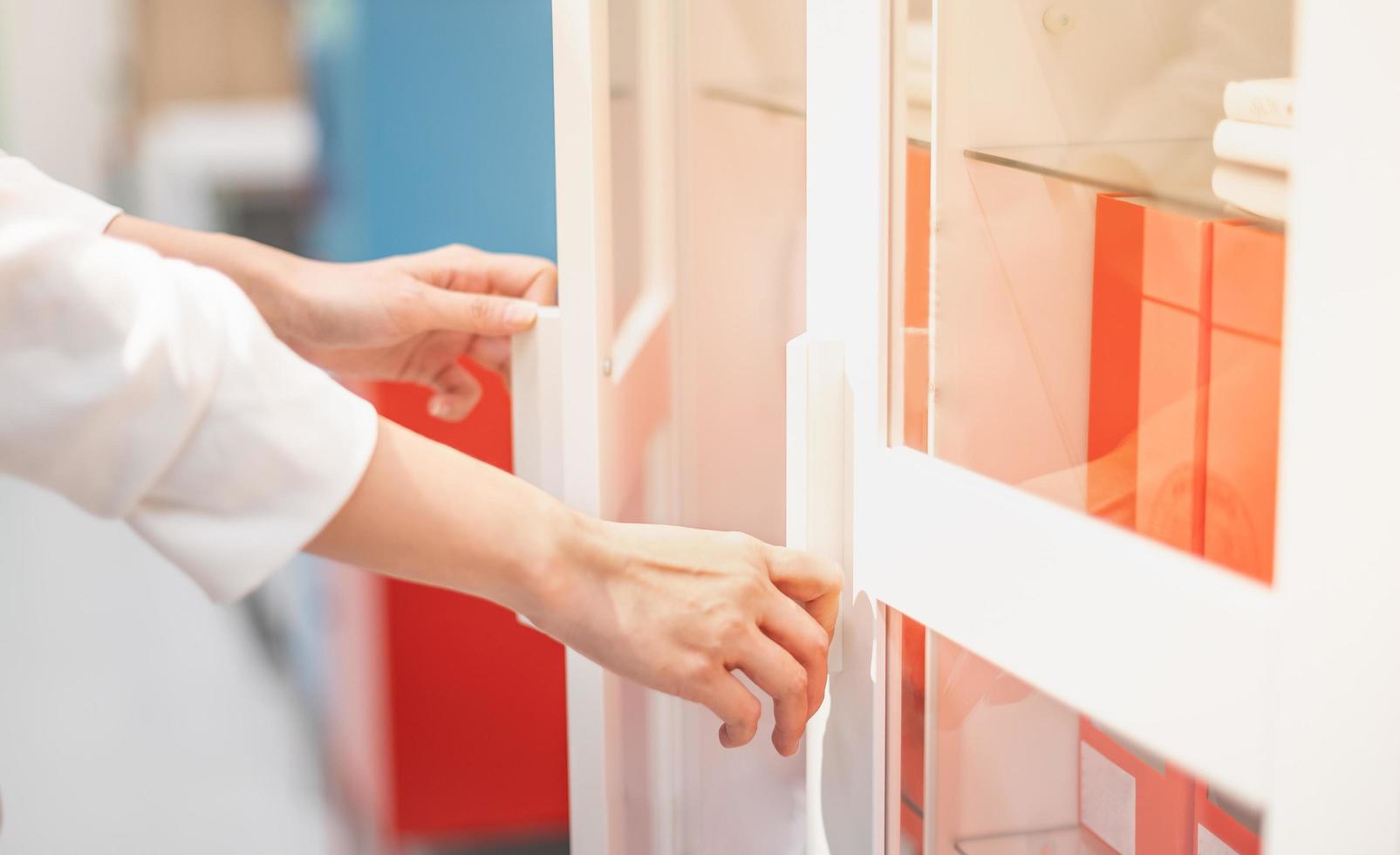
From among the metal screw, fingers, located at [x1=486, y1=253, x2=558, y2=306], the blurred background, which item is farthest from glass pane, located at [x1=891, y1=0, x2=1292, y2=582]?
the blurred background

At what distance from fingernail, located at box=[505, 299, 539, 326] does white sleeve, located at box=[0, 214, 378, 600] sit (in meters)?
0.45

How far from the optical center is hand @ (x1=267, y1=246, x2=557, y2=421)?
1.08m

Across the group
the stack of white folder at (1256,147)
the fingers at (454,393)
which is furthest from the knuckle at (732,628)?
the fingers at (454,393)

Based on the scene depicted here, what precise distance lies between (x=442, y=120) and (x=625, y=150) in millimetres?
862

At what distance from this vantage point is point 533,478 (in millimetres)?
1047

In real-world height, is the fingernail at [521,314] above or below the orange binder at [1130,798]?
above

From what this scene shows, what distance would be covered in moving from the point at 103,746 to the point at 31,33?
3.96 ft

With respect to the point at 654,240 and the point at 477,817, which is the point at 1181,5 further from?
the point at 477,817

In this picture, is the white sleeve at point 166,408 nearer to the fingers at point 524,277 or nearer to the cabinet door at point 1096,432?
the cabinet door at point 1096,432

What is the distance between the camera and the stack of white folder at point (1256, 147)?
16.6 inches

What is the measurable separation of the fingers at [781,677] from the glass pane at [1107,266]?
150 mm

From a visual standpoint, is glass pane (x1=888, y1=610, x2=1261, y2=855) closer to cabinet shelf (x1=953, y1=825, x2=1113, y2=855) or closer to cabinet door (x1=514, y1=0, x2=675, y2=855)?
cabinet shelf (x1=953, y1=825, x2=1113, y2=855)

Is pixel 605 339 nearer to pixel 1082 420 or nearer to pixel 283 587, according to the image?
pixel 1082 420

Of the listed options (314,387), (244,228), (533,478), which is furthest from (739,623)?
(244,228)
